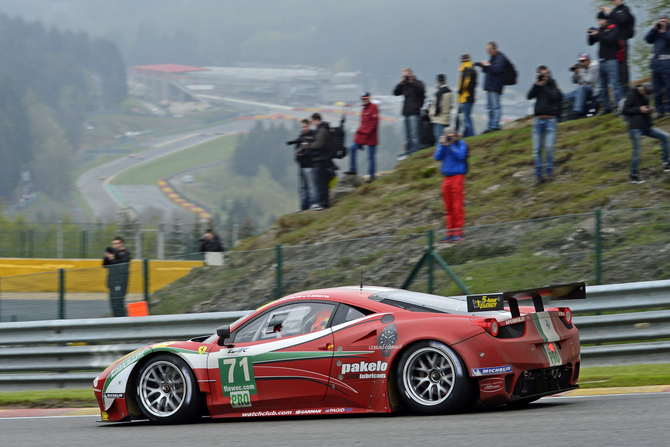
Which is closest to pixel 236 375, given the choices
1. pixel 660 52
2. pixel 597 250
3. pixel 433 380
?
pixel 433 380

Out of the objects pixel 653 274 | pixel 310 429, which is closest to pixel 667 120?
pixel 653 274

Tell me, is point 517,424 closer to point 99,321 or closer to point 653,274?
point 653,274

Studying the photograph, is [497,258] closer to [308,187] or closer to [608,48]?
[608,48]

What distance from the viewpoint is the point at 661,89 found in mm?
15766

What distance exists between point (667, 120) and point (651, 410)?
1169 centimetres

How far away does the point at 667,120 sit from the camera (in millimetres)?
16172

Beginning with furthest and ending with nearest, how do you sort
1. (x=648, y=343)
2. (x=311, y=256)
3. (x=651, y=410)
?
(x=311, y=256)
(x=648, y=343)
(x=651, y=410)

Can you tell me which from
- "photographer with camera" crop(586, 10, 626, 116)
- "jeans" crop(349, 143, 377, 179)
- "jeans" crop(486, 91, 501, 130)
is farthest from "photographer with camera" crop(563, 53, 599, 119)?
"jeans" crop(349, 143, 377, 179)

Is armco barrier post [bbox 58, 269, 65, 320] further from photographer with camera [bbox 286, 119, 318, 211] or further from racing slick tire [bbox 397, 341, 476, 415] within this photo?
racing slick tire [bbox 397, 341, 476, 415]

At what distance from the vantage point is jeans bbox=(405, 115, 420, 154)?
1983 cm

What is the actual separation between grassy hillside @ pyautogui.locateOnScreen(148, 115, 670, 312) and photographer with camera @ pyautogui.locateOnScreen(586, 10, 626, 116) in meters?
1.30

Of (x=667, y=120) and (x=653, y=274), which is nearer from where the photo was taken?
(x=653, y=274)

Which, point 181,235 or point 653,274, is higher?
point 181,235

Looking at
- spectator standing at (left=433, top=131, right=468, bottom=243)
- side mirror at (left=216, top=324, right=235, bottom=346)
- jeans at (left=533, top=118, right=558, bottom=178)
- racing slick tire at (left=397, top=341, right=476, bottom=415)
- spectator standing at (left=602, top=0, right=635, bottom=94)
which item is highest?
spectator standing at (left=602, top=0, right=635, bottom=94)
